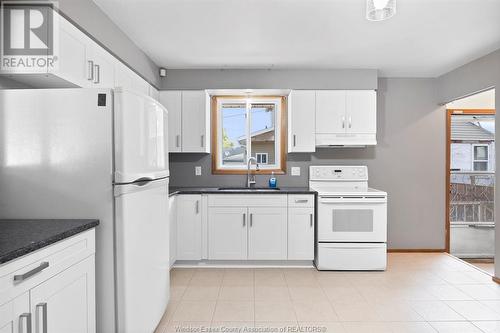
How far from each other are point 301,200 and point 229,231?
912 millimetres

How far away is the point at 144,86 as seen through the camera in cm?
353

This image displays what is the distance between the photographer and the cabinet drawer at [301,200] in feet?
12.1

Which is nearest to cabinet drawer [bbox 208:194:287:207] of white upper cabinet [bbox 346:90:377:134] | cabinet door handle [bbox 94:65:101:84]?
white upper cabinet [bbox 346:90:377:134]

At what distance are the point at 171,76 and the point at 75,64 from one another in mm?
2073

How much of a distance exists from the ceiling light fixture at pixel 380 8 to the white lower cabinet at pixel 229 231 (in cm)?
239

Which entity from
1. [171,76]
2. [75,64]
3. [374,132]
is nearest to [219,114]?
[171,76]

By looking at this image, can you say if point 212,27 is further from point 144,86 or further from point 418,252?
point 418,252

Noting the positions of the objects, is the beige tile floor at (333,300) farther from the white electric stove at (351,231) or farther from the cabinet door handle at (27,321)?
the cabinet door handle at (27,321)

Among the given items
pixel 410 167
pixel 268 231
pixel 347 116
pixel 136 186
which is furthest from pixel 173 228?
pixel 410 167

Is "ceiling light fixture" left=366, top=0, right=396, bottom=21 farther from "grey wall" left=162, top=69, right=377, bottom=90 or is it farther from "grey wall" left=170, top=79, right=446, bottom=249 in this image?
"grey wall" left=170, top=79, right=446, bottom=249

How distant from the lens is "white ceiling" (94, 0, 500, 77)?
2.48 m

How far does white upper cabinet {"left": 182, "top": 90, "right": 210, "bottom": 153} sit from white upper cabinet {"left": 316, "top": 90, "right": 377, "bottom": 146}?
144 cm

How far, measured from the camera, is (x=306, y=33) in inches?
117

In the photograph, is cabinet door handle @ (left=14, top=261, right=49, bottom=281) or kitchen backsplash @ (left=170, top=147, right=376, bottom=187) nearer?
cabinet door handle @ (left=14, top=261, right=49, bottom=281)
